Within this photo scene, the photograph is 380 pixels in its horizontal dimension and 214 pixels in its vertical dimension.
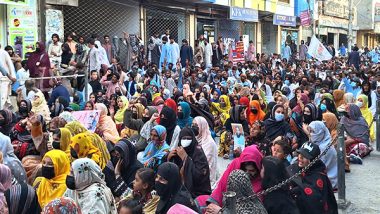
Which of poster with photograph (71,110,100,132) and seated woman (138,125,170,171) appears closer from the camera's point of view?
Answer: seated woman (138,125,170,171)

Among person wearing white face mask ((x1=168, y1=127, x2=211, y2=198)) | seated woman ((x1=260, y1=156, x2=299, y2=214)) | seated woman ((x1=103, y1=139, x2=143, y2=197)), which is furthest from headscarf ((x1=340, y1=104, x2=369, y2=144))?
seated woman ((x1=260, y1=156, x2=299, y2=214))

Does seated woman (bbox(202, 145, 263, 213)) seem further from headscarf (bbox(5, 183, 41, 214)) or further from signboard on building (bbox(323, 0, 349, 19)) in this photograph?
signboard on building (bbox(323, 0, 349, 19))

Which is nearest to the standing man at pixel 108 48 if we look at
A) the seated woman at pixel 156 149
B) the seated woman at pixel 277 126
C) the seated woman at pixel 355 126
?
the seated woman at pixel 355 126

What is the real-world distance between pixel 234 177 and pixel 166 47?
13.5m

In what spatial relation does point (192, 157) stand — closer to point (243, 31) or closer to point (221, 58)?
point (221, 58)

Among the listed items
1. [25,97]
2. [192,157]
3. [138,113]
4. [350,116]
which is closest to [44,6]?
[25,97]

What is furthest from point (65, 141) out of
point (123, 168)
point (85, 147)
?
point (123, 168)

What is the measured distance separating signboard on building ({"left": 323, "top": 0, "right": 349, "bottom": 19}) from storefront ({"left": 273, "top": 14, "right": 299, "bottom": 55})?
196 inches

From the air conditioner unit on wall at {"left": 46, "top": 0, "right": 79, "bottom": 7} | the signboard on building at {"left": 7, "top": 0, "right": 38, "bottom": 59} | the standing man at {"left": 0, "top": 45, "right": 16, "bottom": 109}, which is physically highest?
the air conditioner unit on wall at {"left": 46, "top": 0, "right": 79, "bottom": 7}

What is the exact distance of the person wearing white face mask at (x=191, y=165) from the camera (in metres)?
5.56

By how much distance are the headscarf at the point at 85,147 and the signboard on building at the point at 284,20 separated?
2448cm

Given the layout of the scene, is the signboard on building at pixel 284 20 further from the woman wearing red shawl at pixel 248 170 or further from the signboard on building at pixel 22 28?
the woman wearing red shawl at pixel 248 170

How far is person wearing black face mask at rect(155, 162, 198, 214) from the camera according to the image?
4250mm

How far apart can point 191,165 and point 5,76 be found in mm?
5626
